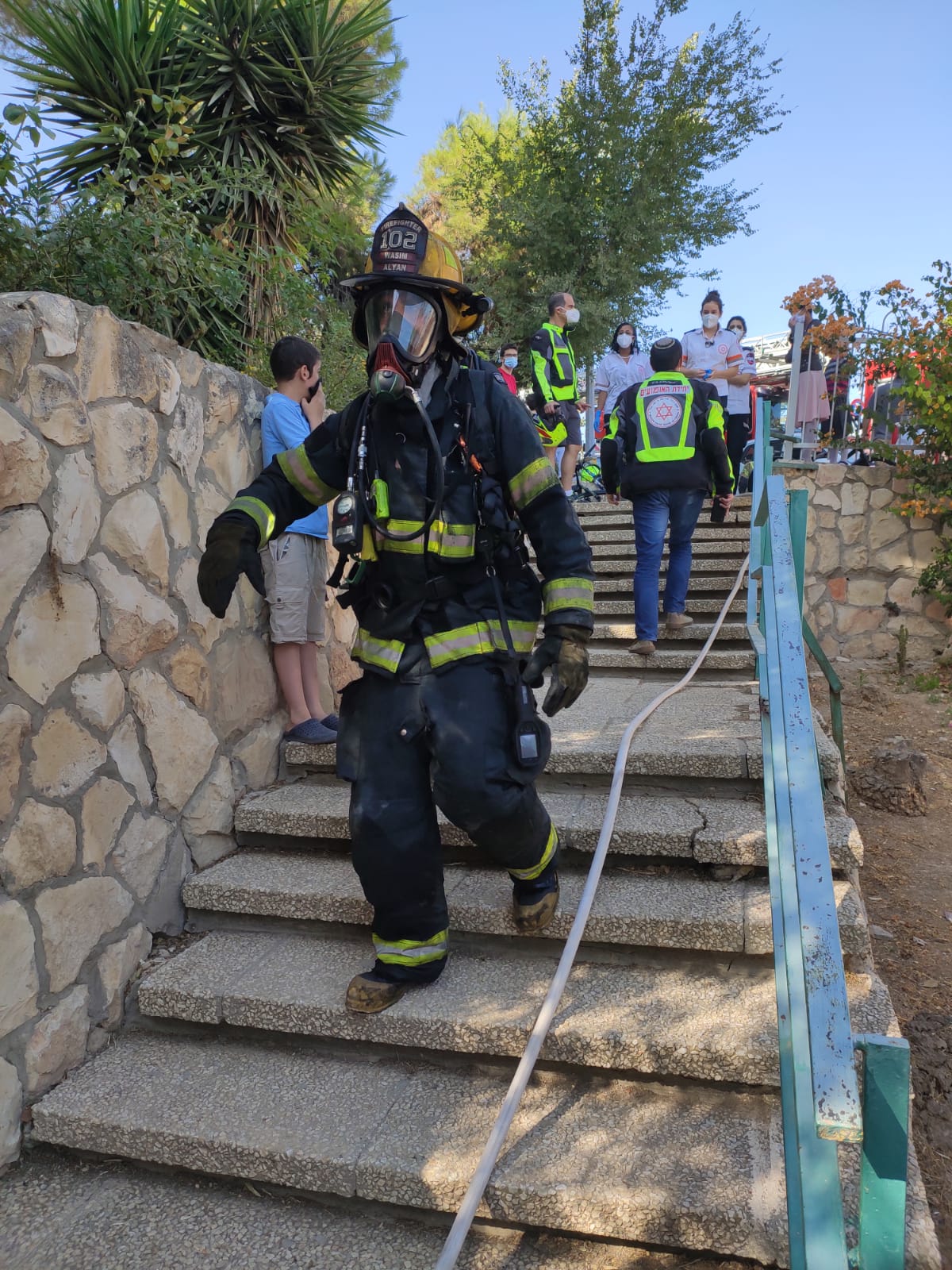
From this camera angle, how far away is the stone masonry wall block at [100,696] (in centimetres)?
253

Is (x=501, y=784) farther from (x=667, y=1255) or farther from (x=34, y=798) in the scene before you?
(x=34, y=798)

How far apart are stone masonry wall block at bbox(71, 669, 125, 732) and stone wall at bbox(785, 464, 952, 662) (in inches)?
251

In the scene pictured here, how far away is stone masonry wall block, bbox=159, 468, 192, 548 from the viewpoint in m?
2.94

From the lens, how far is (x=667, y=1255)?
188 cm

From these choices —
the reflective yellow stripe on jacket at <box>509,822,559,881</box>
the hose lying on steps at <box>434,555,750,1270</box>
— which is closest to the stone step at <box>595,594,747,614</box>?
the hose lying on steps at <box>434,555,750,1270</box>

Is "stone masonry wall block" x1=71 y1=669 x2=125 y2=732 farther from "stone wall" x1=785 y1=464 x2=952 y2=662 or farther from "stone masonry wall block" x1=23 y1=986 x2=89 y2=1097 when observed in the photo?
"stone wall" x1=785 y1=464 x2=952 y2=662

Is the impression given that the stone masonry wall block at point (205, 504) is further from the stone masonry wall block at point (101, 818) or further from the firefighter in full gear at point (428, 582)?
the stone masonry wall block at point (101, 818)

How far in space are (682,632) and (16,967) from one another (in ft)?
12.7

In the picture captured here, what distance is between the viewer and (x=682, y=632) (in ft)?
16.9

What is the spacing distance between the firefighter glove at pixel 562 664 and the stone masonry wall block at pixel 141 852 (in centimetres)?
138

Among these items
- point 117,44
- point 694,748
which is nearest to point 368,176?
point 117,44

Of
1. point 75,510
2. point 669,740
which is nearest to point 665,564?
point 669,740

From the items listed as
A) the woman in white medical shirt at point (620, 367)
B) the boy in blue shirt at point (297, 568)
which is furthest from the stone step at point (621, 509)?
the boy in blue shirt at point (297, 568)

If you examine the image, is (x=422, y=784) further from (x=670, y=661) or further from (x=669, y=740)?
(x=670, y=661)
